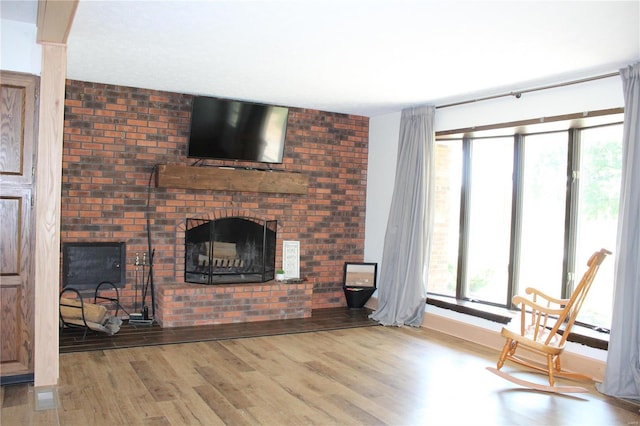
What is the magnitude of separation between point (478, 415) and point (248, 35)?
2860 mm

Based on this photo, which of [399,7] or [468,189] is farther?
[468,189]

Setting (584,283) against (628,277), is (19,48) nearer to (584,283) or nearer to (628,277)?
(584,283)

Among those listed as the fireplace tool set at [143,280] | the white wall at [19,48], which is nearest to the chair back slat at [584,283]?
the fireplace tool set at [143,280]

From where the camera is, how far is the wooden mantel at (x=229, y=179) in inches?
222

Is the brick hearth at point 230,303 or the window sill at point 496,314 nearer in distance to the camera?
the window sill at point 496,314

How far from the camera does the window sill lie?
4.36 metres

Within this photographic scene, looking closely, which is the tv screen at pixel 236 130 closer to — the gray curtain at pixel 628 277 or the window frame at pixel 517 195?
the window frame at pixel 517 195

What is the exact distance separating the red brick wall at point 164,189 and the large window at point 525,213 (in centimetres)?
127

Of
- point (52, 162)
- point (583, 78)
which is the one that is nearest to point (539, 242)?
point (583, 78)

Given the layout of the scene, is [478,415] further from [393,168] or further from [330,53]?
[393,168]

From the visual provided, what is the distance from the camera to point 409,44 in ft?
12.4

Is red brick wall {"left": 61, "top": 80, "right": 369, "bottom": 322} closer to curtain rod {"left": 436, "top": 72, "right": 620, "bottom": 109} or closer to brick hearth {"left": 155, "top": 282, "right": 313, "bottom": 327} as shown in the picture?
brick hearth {"left": 155, "top": 282, "right": 313, "bottom": 327}

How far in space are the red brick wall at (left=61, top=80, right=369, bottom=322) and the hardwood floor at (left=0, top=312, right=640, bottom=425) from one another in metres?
1.45

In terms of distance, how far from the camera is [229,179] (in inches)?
234
